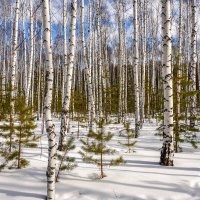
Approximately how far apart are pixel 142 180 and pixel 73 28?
16.7ft

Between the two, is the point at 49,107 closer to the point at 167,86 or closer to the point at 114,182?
the point at 114,182

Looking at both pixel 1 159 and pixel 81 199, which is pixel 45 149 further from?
pixel 81 199

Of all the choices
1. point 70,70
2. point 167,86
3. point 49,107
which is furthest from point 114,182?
point 70,70

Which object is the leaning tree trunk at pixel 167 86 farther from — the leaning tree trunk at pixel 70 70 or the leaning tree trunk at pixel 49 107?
the leaning tree trunk at pixel 49 107

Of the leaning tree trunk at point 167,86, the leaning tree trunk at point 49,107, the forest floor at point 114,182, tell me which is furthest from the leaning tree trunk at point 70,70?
the leaning tree trunk at point 49,107

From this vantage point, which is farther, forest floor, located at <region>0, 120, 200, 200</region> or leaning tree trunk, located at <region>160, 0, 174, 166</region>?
leaning tree trunk, located at <region>160, 0, 174, 166</region>

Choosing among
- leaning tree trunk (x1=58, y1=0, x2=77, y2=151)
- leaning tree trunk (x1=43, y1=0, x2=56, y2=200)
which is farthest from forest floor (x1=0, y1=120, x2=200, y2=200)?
leaning tree trunk (x1=58, y1=0, x2=77, y2=151)

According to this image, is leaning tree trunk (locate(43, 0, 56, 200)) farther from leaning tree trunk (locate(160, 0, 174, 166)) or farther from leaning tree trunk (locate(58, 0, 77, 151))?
leaning tree trunk (locate(58, 0, 77, 151))

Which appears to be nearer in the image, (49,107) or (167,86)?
(49,107)

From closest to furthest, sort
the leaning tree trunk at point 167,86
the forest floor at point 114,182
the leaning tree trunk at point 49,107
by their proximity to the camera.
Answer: the leaning tree trunk at point 49,107, the forest floor at point 114,182, the leaning tree trunk at point 167,86

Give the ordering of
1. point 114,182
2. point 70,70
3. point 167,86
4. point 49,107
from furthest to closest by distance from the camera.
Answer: point 70,70
point 167,86
point 114,182
point 49,107

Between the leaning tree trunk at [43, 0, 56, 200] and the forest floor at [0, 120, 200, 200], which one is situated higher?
the leaning tree trunk at [43, 0, 56, 200]

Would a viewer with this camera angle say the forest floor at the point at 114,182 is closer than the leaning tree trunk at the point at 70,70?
Yes

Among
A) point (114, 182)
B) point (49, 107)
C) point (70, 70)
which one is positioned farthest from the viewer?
point (70, 70)
